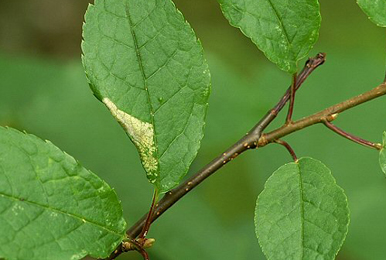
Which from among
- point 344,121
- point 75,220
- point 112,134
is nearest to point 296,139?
point 344,121

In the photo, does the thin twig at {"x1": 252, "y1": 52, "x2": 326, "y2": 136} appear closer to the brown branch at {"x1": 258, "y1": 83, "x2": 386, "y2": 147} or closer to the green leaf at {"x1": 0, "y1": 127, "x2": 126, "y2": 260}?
the brown branch at {"x1": 258, "y1": 83, "x2": 386, "y2": 147}

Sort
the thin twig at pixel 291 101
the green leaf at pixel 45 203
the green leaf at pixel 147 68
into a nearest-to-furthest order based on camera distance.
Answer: the green leaf at pixel 45 203 < the green leaf at pixel 147 68 < the thin twig at pixel 291 101

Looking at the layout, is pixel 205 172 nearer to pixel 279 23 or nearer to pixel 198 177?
pixel 198 177

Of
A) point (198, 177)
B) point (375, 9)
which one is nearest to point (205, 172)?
point (198, 177)

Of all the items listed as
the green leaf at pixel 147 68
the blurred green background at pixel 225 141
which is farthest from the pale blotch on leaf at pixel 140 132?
the blurred green background at pixel 225 141

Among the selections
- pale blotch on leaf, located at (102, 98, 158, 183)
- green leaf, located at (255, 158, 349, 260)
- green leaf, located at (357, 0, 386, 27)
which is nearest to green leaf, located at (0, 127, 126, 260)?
pale blotch on leaf, located at (102, 98, 158, 183)

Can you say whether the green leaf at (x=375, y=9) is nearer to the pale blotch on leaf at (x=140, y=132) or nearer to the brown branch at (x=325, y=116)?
the brown branch at (x=325, y=116)
